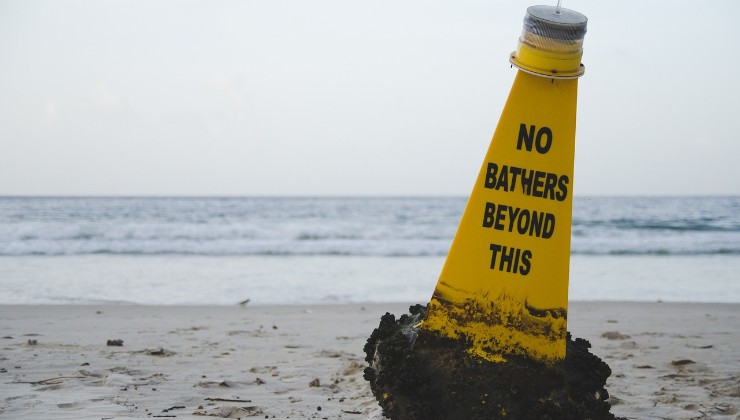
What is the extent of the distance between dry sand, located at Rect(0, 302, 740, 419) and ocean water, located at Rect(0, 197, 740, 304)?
166 centimetres

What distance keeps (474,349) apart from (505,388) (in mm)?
206

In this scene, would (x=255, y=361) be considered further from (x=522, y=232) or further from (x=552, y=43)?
(x=552, y=43)

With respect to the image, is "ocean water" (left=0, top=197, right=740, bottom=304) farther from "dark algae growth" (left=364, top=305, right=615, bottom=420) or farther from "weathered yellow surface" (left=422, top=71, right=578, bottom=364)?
"weathered yellow surface" (left=422, top=71, right=578, bottom=364)

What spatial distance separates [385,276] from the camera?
1165 centimetres

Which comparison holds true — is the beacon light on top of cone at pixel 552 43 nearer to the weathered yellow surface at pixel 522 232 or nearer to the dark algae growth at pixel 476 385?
the weathered yellow surface at pixel 522 232

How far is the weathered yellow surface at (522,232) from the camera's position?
2.87 metres

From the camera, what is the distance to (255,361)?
510cm

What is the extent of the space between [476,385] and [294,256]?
12.8 meters

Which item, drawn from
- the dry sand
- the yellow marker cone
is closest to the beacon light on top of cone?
the yellow marker cone

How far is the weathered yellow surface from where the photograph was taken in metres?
2.87

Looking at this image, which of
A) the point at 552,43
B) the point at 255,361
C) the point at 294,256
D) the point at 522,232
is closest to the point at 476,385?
the point at 522,232

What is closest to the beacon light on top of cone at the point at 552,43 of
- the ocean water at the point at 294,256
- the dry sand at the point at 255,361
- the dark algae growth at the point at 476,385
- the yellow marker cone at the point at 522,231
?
the yellow marker cone at the point at 522,231

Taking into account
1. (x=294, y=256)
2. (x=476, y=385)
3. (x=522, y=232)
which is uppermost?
(x=522, y=232)

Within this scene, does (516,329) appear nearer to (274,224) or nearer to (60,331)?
(60,331)
